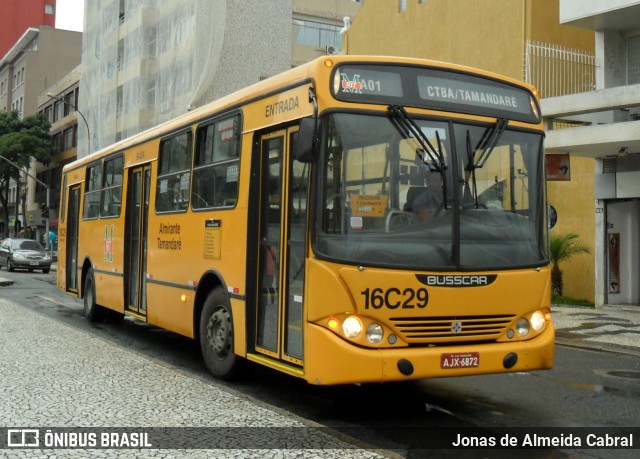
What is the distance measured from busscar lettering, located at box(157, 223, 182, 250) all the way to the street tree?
184ft

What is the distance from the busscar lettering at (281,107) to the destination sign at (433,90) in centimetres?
56

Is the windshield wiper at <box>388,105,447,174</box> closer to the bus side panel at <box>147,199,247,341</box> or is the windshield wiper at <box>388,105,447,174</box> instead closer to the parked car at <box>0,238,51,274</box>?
the bus side panel at <box>147,199,247,341</box>

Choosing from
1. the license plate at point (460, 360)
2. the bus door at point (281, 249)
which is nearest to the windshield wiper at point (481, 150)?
the license plate at point (460, 360)

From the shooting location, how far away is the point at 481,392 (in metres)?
7.88

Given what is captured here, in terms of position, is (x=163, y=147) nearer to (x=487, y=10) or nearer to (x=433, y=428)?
(x=433, y=428)

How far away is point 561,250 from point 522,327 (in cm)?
1337

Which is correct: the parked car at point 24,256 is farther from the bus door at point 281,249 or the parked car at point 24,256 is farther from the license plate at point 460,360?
the license plate at point 460,360

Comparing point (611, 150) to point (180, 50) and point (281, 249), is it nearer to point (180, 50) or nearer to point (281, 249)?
point (281, 249)

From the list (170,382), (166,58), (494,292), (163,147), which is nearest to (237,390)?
(170,382)

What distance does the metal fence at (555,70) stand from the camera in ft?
66.2

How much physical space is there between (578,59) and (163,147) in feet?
48.8

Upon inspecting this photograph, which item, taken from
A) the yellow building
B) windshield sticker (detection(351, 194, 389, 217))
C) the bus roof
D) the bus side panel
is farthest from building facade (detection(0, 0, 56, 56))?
windshield sticker (detection(351, 194, 389, 217))

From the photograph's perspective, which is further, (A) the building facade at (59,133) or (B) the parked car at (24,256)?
(A) the building facade at (59,133)

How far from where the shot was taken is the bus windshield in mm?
6141
